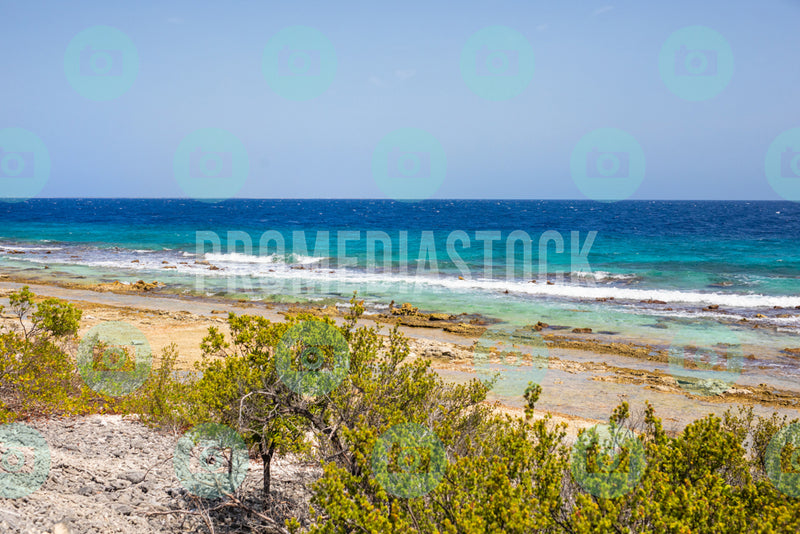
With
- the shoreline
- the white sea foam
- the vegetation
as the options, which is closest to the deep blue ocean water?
the white sea foam

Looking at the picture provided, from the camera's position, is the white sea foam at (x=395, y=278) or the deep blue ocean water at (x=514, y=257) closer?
the white sea foam at (x=395, y=278)

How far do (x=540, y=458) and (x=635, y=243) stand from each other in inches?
1975

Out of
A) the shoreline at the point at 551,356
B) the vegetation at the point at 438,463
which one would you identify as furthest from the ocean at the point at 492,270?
the vegetation at the point at 438,463

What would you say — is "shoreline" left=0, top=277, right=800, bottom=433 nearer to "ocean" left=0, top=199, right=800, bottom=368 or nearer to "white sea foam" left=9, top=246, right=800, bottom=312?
"ocean" left=0, top=199, right=800, bottom=368

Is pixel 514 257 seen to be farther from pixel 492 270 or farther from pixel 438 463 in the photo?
pixel 438 463

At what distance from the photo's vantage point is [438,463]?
3484 millimetres

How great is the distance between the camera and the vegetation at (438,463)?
2889 millimetres

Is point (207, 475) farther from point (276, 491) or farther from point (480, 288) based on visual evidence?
point (480, 288)

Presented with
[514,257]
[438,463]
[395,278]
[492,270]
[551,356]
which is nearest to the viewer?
[438,463]

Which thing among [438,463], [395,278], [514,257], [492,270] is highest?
[438,463]

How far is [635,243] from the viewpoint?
160ft

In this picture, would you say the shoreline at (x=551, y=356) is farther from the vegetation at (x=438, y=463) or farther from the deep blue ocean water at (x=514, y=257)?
the deep blue ocean water at (x=514, y=257)

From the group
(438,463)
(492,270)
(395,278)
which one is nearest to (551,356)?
(438,463)

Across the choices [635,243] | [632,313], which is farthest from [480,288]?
[635,243]
